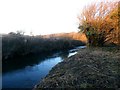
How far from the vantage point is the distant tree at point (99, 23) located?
23.6 m

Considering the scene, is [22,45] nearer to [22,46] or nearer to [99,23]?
[22,46]

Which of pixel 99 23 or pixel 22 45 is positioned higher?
pixel 99 23

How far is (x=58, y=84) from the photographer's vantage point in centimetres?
802

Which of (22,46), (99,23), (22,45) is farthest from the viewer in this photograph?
(22,45)

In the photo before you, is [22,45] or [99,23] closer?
[99,23]

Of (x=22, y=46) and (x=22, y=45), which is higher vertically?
(x=22, y=45)

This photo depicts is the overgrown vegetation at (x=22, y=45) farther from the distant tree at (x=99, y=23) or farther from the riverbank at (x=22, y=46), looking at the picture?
the distant tree at (x=99, y=23)

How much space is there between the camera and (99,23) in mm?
24375

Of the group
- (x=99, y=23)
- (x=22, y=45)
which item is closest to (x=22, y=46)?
(x=22, y=45)

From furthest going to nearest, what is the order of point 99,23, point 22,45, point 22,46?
point 22,45 < point 22,46 < point 99,23

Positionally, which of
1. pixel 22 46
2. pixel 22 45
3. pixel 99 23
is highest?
pixel 99 23

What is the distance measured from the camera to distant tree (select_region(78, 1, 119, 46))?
23.6 m

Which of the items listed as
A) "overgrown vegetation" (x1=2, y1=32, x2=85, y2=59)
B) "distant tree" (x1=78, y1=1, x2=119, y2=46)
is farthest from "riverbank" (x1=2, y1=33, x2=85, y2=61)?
"distant tree" (x1=78, y1=1, x2=119, y2=46)

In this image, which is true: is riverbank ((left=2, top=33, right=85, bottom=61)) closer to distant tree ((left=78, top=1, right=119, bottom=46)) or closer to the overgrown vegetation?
the overgrown vegetation
